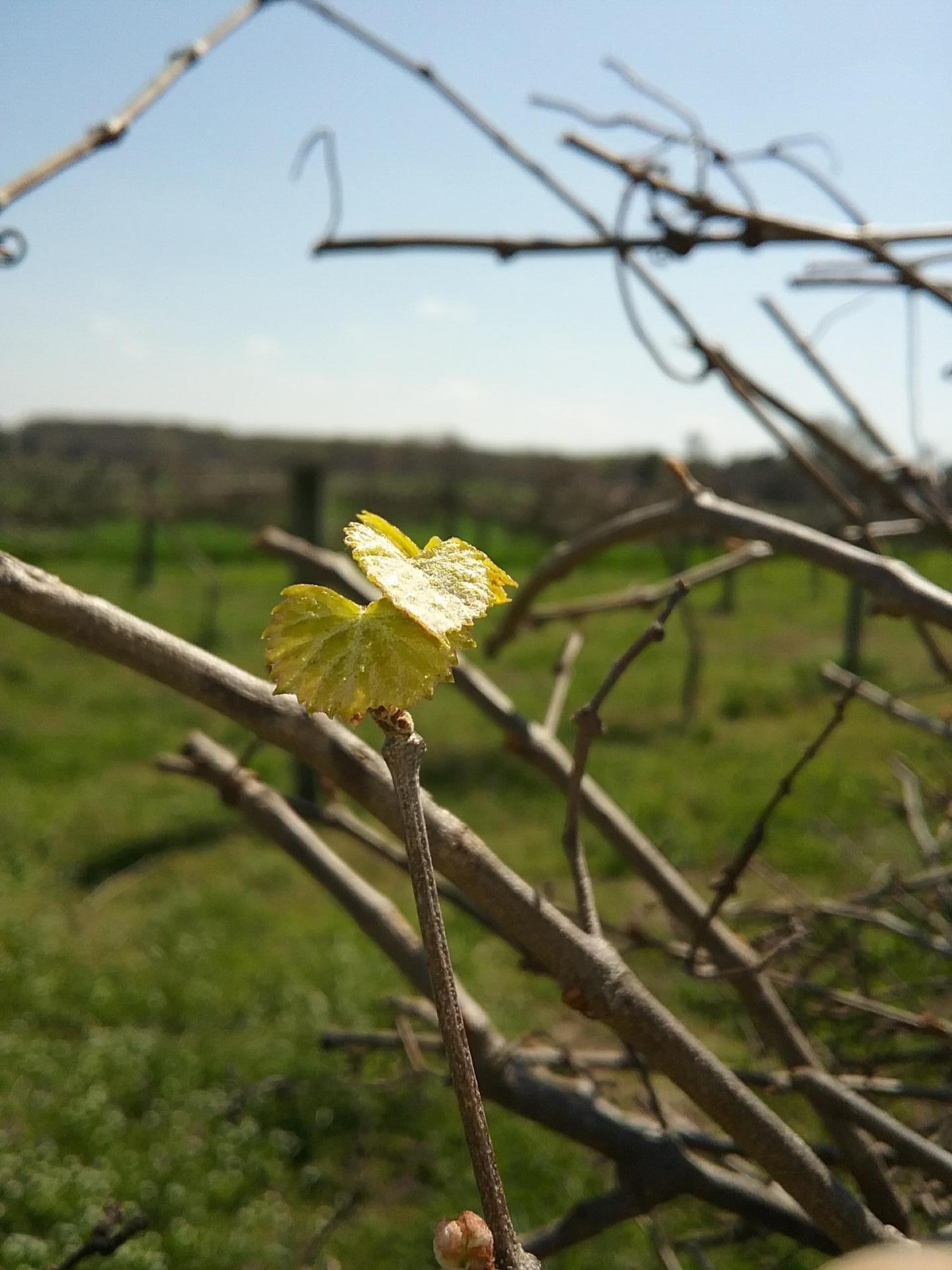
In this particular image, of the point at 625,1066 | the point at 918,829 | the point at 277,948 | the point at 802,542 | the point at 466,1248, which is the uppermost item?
the point at 802,542

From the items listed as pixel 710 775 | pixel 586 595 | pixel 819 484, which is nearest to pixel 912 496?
pixel 819 484

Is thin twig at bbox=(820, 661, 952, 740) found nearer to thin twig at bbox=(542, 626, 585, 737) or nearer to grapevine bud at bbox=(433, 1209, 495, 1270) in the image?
thin twig at bbox=(542, 626, 585, 737)

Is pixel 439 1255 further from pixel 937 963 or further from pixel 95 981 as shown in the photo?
pixel 95 981

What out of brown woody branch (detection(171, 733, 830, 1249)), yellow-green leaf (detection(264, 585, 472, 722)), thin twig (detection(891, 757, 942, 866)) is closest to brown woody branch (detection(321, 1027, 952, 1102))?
brown woody branch (detection(171, 733, 830, 1249))

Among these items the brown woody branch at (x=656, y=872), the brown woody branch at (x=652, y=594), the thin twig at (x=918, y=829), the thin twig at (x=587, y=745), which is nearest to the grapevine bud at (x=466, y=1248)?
the thin twig at (x=587, y=745)

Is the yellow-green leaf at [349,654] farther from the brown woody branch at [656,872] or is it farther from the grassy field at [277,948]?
the grassy field at [277,948]

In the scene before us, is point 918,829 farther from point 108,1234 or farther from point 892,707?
point 108,1234

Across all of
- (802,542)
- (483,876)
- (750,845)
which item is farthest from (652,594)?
(483,876)
